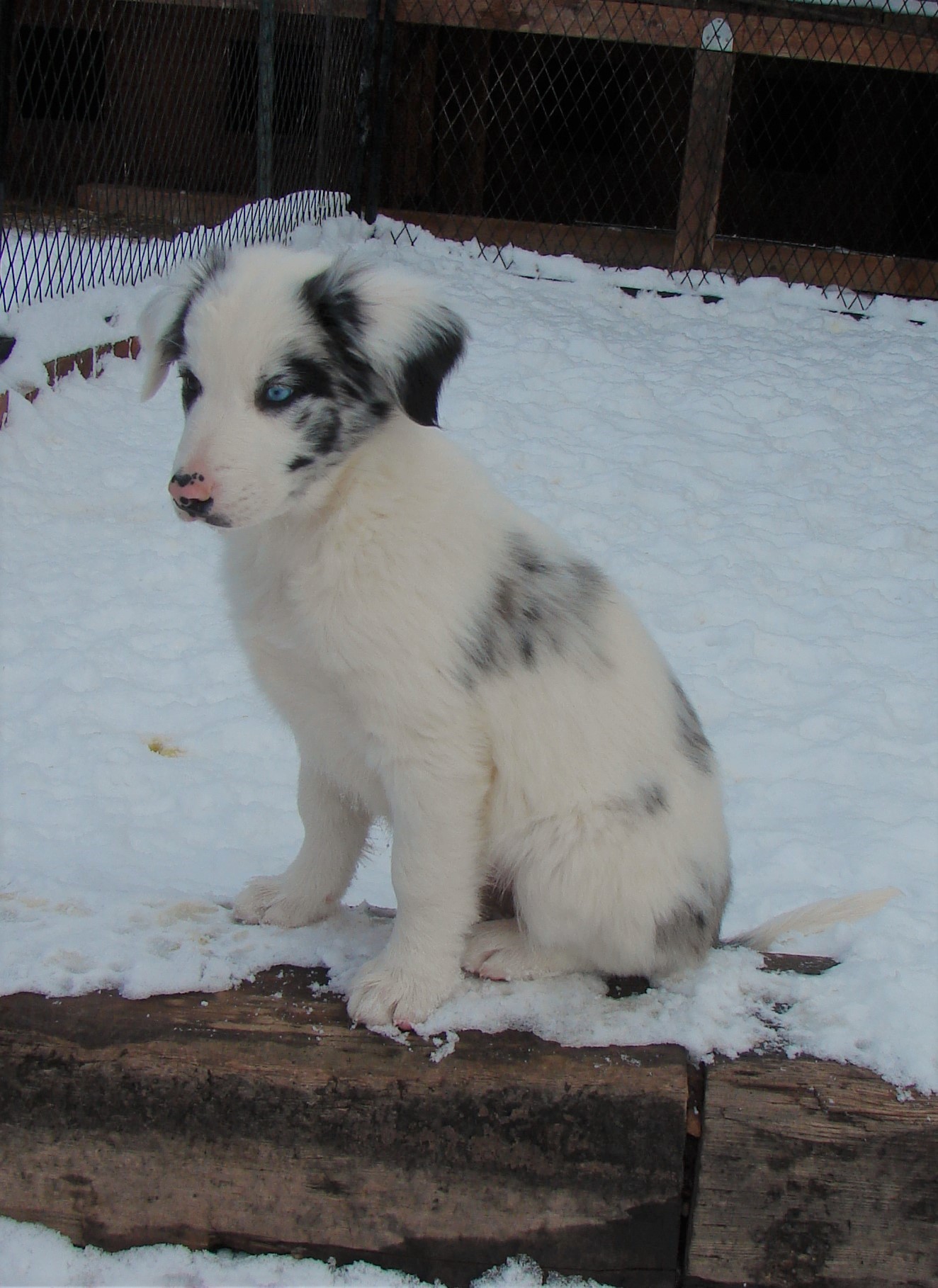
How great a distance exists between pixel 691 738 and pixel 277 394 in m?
1.10

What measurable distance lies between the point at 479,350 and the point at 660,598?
9.69 ft

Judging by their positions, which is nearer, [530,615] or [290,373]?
[290,373]

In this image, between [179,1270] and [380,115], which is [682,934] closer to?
[179,1270]

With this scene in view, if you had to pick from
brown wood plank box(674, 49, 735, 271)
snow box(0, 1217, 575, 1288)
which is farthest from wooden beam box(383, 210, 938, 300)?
snow box(0, 1217, 575, 1288)

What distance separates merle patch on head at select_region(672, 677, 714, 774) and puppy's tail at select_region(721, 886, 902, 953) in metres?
0.39

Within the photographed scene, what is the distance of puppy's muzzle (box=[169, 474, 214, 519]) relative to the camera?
2.13 meters

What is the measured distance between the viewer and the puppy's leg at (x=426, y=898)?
2.34 meters

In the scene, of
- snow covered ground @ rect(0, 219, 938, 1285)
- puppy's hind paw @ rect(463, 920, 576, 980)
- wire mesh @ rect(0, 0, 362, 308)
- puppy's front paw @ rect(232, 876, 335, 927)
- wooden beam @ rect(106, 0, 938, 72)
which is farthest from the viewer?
wooden beam @ rect(106, 0, 938, 72)

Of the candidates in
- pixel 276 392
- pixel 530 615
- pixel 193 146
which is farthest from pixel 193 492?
pixel 193 146

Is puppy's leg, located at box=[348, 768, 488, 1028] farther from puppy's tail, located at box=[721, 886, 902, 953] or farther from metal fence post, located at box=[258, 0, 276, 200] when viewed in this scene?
metal fence post, located at box=[258, 0, 276, 200]

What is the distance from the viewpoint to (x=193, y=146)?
9484 mm

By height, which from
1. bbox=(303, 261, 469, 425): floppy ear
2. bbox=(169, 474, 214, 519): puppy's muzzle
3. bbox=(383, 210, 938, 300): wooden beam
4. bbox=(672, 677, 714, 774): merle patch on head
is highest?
bbox=(303, 261, 469, 425): floppy ear

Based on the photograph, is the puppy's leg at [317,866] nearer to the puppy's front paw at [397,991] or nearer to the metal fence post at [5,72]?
the puppy's front paw at [397,991]

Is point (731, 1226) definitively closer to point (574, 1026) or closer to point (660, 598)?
point (574, 1026)
